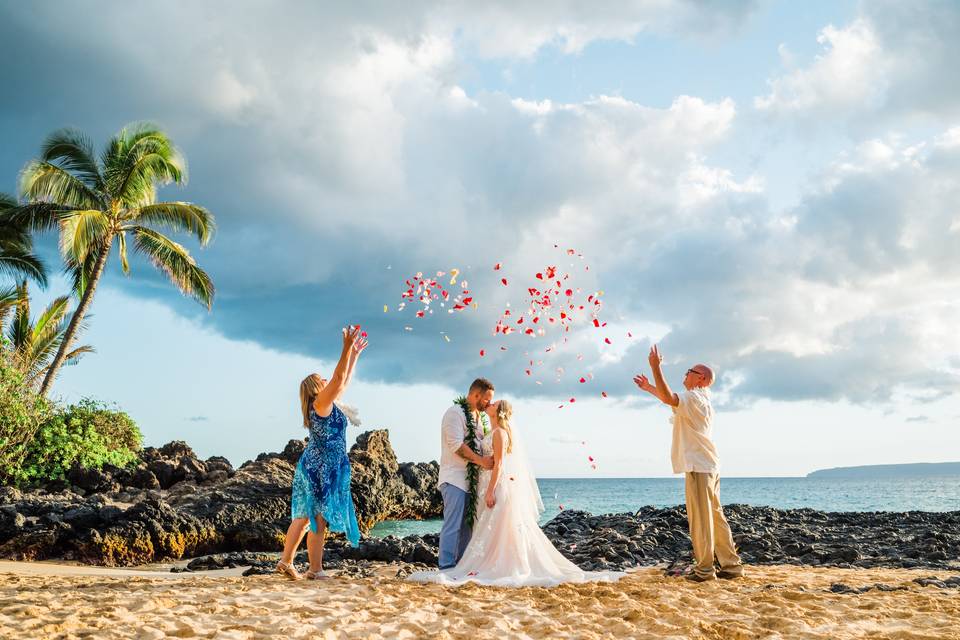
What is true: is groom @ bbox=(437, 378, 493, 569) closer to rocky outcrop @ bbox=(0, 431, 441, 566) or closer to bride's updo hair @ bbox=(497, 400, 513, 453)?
bride's updo hair @ bbox=(497, 400, 513, 453)

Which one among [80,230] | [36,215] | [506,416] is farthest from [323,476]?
[36,215]

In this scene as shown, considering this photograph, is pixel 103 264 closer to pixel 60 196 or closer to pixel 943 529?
pixel 60 196

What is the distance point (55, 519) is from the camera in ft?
43.7

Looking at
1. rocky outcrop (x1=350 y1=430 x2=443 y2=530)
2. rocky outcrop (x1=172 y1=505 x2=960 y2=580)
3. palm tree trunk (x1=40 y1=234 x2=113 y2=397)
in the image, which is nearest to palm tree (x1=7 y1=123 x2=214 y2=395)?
palm tree trunk (x1=40 y1=234 x2=113 y2=397)

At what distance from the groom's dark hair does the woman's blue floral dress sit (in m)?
1.43

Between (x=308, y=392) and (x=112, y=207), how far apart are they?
750 inches

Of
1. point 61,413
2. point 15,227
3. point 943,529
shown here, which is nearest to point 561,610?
point 943,529

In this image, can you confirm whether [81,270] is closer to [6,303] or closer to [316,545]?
[6,303]

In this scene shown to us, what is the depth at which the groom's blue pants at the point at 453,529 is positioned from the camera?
772cm

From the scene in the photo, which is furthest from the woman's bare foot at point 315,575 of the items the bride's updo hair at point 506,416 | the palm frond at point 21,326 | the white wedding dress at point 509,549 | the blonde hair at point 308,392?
the palm frond at point 21,326

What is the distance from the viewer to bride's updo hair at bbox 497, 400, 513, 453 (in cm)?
775

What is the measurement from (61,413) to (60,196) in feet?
22.3

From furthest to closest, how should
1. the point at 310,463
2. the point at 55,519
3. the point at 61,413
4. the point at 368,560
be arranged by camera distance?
the point at 61,413, the point at 55,519, the point at 368,560, the point at 310,463

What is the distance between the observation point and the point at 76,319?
2148 cm
